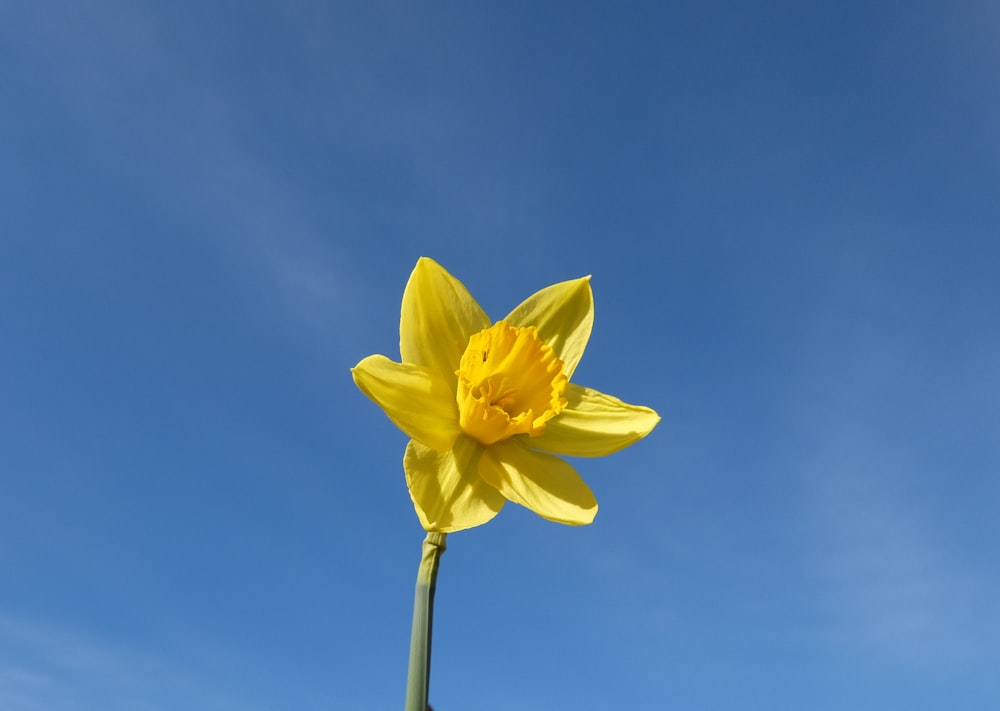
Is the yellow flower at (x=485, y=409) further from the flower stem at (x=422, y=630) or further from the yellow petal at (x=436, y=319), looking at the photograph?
the flower stem at (x=422, y=630)

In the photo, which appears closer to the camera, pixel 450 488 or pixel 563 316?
pixel 450 488

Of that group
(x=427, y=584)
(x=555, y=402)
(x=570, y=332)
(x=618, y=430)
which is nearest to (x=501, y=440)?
(x=555, y=402)

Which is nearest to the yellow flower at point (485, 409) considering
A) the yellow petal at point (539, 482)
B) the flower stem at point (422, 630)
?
the yellow petal at point (539, 482)

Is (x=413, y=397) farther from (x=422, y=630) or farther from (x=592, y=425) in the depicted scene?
(x=422, y=630)

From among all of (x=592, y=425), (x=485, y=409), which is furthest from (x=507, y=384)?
(x=592, y=425)

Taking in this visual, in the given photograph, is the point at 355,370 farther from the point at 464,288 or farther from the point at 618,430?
the point at 618,430
